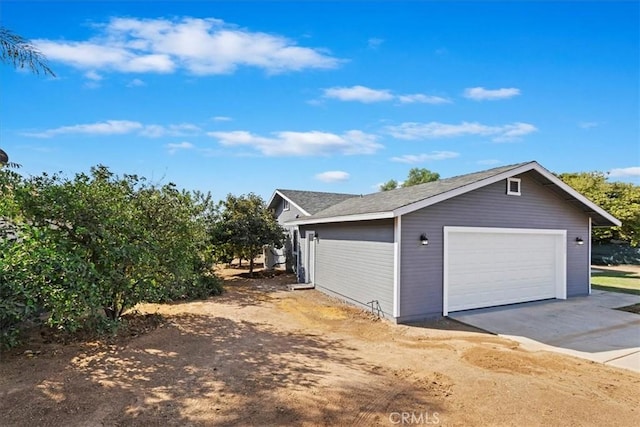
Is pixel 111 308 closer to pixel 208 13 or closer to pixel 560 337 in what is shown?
pixel 208 13

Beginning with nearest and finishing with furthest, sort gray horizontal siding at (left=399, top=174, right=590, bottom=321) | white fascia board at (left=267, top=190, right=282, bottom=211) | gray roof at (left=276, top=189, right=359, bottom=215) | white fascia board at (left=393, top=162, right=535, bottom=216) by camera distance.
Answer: white fascia board at (left=393, top=162, right=535, bottom=216) < gray horizontal siding at (left=399, top=174, right=590, bottom=321) < gray roof at (left=276, top=189, right=359, bottom=215) < white fascia board at (left=267, top=190, right=282, bottom=211)

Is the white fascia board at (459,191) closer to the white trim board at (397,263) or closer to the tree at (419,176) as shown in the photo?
the white trim board at (397,263)

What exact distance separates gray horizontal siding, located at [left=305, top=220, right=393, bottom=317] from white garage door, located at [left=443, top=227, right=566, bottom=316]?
149 centimetres

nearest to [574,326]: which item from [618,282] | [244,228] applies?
[618,282]

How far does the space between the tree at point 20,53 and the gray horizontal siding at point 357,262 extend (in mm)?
7393

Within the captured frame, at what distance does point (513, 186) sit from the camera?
A: 9531mm

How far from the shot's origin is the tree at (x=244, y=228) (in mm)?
14617

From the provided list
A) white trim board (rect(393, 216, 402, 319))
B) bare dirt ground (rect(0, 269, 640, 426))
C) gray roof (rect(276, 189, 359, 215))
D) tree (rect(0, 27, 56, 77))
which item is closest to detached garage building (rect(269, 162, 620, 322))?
white trim board (rect(393, 216, 402, 319))

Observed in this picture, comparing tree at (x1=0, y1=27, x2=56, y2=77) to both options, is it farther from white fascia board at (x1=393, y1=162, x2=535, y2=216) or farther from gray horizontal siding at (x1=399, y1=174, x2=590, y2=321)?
gray horizontal siding at (x1=399, y1=174, x2=590, y2=321)

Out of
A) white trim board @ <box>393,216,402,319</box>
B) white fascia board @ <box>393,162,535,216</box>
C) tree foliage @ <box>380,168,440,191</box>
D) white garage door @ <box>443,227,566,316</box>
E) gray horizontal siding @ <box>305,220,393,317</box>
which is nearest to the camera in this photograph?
white fascia board @ <box>393,162,535,216</box>

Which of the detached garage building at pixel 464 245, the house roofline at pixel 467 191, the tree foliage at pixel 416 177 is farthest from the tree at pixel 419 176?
the house roofline at pixel 467 191

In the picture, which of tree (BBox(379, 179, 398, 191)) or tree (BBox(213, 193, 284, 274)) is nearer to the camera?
tree (BBox(213, 193, 284, 274))

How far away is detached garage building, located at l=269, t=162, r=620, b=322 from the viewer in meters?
A: 8.04

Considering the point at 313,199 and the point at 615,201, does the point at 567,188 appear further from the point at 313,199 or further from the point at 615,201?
the point at 615,201
